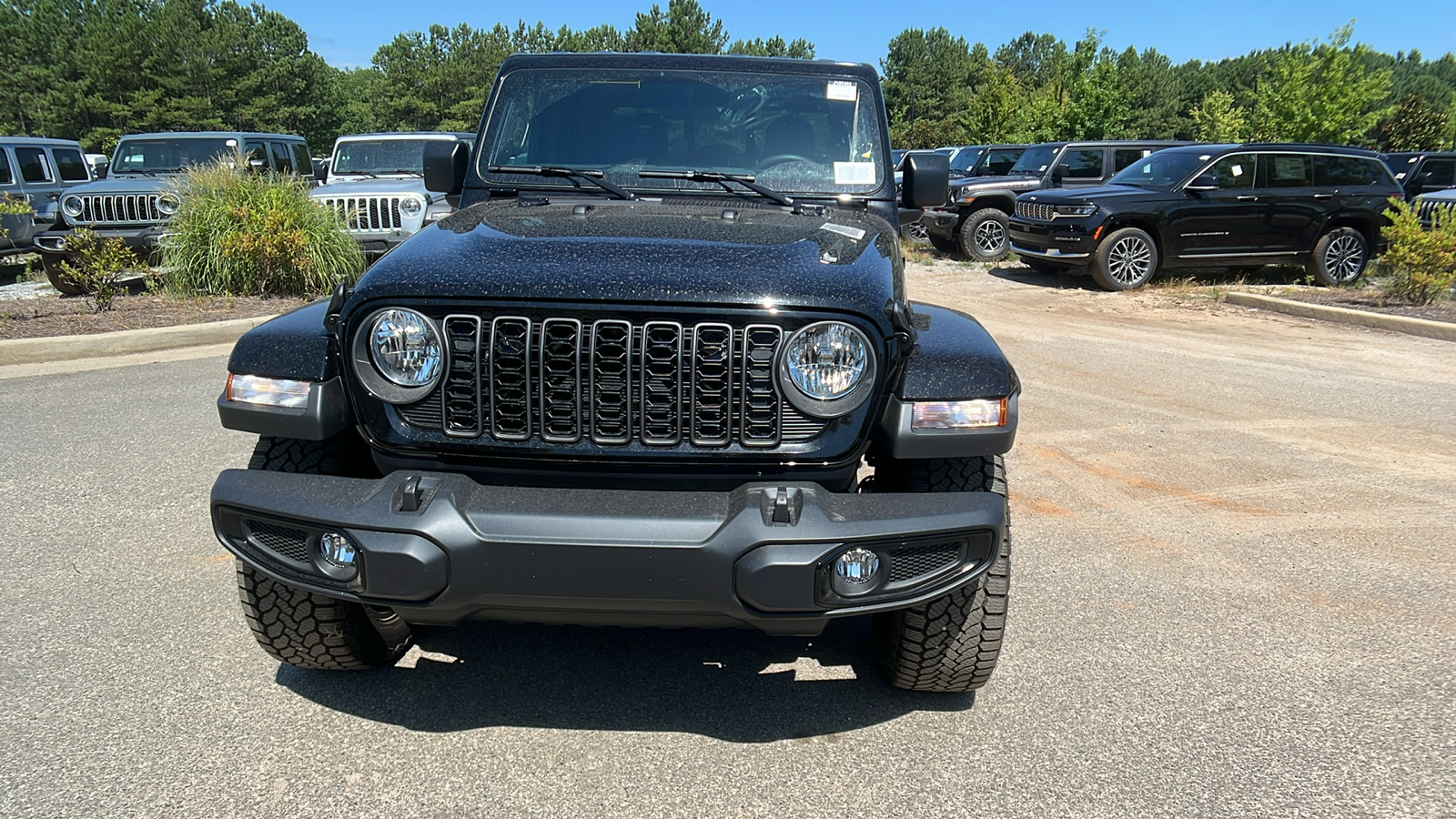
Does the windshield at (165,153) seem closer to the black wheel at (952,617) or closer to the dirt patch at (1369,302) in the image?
the black wheel at (952,617)

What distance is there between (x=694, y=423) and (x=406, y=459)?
2.43 ft

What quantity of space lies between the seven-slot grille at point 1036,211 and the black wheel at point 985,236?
1860mm

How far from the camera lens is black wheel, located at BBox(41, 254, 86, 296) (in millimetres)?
10617

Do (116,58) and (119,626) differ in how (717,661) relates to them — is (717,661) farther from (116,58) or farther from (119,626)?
(116,58)

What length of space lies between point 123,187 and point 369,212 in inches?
109

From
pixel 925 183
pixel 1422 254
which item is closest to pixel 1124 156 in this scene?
pixel 1422 254

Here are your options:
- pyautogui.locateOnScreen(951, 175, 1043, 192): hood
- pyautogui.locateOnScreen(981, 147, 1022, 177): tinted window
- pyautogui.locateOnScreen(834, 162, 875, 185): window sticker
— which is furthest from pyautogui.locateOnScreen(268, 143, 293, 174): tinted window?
pyautogui.locateOnScreen(834, 162, 875, 185): window sticker

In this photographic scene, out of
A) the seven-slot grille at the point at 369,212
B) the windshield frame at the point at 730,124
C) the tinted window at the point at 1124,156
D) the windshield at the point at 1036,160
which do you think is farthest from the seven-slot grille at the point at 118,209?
the tinted window at the point at 1124,156

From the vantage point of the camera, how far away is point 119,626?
340cm

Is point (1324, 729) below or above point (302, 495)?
below

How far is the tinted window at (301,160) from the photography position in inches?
592

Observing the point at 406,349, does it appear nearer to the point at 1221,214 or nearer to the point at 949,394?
the point at 949,394

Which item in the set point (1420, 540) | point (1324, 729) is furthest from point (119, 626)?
point (1420, 540)

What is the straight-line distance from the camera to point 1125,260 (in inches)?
504
